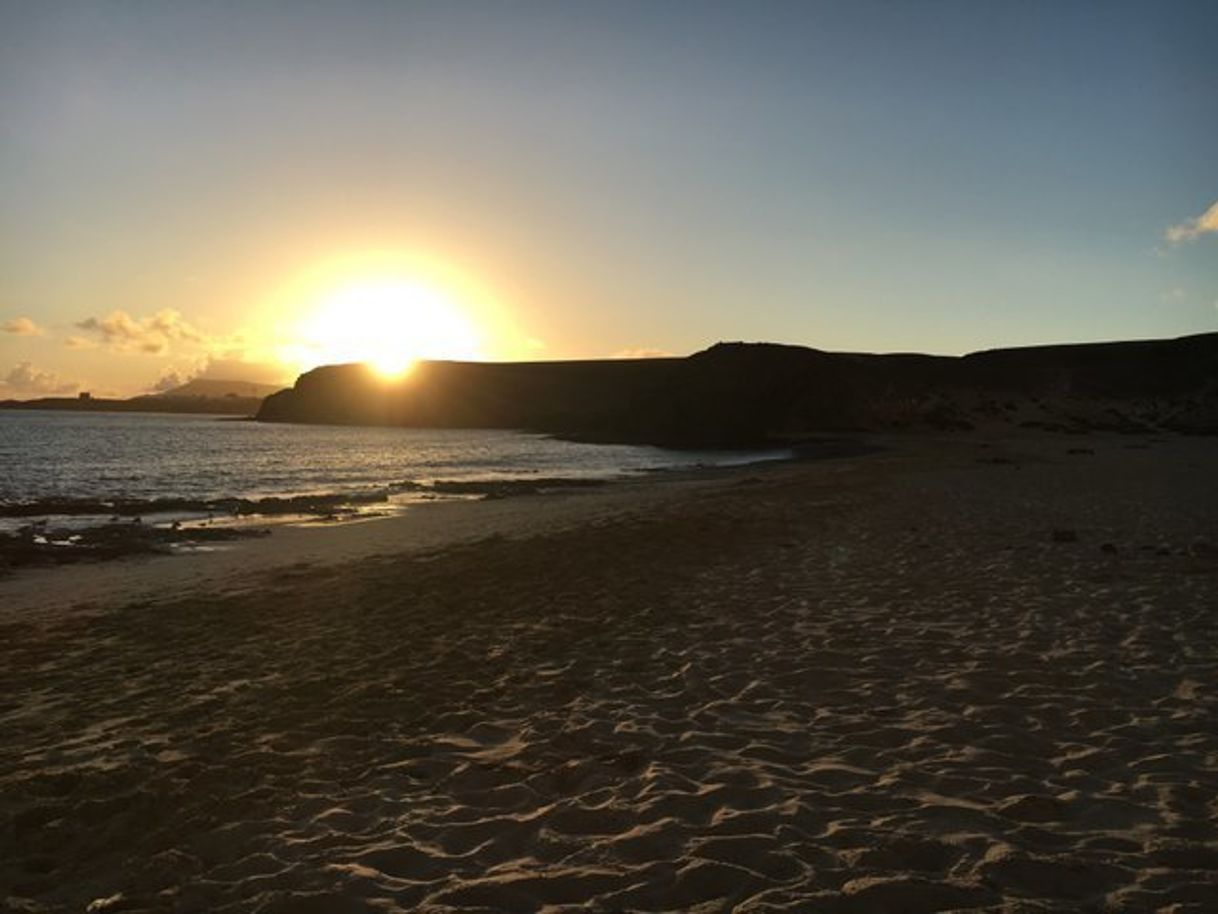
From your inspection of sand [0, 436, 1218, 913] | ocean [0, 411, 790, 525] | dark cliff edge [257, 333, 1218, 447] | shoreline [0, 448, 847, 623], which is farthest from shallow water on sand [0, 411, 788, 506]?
sand [0, 436, 1218, 913]

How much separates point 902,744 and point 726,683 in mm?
2117

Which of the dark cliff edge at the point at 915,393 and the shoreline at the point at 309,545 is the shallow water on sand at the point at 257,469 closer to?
the shoreline at the point at 309,545

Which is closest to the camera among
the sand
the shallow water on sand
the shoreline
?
the sand

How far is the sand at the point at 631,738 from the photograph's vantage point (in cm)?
485

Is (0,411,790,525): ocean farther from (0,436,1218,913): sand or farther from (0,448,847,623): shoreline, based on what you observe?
(0,436,1218,913): sand

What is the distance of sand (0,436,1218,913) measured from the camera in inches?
191

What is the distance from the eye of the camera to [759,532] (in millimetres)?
18984

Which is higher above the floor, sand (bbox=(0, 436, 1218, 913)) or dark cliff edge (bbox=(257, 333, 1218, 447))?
dark cliff edge (bbox=(257, 333, 1218, 447))

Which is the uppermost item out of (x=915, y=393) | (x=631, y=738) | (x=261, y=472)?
(x=915, y=393)

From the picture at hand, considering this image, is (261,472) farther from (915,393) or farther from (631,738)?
(915,393)

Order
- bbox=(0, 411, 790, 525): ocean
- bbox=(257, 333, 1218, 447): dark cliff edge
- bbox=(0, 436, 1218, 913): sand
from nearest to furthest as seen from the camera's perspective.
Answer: bbox=(0, 436, 1218, 913): sand → bbox=(0, 411, 790, 525): ocean → bbox=(257, 333, 1218, 447): dark cliff edge

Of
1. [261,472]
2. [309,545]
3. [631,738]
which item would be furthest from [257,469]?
[631,738]

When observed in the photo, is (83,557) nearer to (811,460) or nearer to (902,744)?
(902,744)

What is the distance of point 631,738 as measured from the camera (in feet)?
23.0
